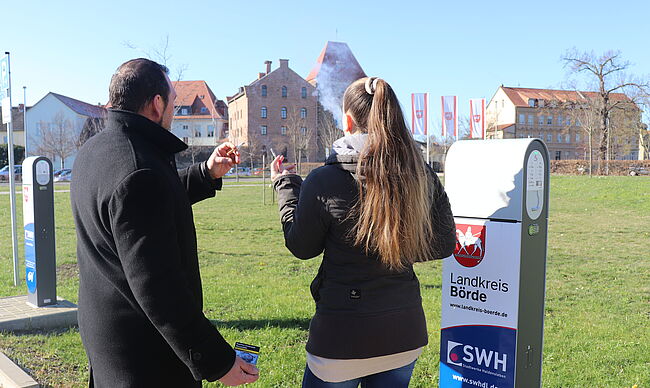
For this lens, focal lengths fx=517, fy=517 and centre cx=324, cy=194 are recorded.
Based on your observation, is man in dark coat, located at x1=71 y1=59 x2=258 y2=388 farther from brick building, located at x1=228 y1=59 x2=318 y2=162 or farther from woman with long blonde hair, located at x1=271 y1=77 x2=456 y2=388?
brick building, located at x1=228 y1=59 x2=318 y2=162

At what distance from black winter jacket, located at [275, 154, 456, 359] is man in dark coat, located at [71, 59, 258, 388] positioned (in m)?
0.40

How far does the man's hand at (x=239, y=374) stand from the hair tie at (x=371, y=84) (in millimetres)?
1236

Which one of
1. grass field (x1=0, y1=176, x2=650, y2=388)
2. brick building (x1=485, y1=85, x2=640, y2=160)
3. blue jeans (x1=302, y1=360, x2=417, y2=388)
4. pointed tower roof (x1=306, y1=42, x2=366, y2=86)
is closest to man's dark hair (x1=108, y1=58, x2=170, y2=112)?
blue jeans (x1=302, y1=360, x2=417, y2=388)

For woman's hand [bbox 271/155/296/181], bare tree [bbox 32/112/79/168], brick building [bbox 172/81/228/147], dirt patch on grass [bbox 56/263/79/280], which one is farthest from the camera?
brick building [bbox 172/81/228/147]

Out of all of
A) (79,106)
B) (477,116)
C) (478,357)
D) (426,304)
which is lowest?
(426,304)

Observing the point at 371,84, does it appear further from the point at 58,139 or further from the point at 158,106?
the point at 58,139

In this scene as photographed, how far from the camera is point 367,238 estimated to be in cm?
211

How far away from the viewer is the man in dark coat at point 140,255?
6.00ft

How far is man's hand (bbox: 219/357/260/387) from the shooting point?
6.58 ft

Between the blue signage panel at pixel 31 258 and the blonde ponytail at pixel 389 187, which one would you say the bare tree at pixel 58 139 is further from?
the blonde ponytail at pixel 389 187

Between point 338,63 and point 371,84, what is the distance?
48.4 feet

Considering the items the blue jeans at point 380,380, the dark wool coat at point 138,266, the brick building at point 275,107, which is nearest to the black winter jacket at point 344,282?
the blue jeans at point 380,380

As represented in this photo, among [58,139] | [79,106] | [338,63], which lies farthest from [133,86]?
[79,106]

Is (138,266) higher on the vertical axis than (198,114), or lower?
lower
